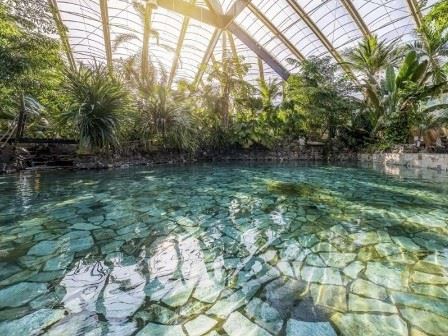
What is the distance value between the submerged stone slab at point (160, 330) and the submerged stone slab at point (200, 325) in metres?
0.06

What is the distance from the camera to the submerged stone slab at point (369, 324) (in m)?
1.64

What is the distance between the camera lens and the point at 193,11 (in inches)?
630

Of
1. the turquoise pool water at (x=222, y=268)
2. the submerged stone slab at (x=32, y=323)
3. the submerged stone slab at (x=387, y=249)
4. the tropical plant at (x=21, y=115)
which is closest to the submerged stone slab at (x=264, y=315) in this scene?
the turquoise pool water at (x=222, y=268)

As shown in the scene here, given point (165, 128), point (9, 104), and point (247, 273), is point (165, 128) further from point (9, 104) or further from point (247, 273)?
point (247, 273)

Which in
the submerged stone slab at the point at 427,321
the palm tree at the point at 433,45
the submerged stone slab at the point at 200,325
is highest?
the palm tree at the point at 433,45

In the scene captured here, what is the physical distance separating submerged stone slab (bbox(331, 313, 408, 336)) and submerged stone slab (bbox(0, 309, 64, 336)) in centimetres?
195

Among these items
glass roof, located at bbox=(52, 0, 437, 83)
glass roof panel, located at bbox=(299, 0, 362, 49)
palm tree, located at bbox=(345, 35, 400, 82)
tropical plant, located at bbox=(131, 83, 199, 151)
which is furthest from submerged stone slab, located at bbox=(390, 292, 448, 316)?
glass roof panel, located at bbox=(299, 0, 362, 49)

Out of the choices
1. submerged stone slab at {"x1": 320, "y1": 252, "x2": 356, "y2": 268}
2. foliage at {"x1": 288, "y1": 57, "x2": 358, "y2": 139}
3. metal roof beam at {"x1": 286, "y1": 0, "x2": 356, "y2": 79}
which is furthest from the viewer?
metal roof beam at {"x1": 286, "y1": 0, "x2": 356, "y2": 79}

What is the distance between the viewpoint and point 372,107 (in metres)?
16.8

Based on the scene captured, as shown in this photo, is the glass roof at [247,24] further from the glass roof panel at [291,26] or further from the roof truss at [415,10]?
the roof truss at [415,10]

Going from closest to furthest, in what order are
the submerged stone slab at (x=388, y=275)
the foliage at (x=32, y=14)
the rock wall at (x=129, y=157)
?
the submerged stone slab at (x=388, y=275)
the foliage at (x=32, y=14)
the rock wall at (x=129, y=157)

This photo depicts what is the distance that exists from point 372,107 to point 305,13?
7.98 metres

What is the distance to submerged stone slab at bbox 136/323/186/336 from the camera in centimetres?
161

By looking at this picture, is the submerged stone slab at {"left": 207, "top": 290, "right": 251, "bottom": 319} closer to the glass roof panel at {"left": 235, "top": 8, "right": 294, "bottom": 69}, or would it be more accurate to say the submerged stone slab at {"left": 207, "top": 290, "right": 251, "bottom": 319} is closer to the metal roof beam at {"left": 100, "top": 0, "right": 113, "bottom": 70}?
the metal roof beam at {"left": 100, "top": 0, "right": 113, "bottom": 70}
